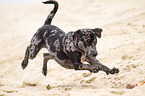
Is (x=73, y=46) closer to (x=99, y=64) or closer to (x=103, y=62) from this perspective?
(x=99, y=64)

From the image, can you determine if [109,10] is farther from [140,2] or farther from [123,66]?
[123,66]

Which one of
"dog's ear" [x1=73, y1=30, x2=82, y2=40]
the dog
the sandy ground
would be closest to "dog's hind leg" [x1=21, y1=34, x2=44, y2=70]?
the dog

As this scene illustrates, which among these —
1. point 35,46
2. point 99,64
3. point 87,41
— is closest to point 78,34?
point 87,41

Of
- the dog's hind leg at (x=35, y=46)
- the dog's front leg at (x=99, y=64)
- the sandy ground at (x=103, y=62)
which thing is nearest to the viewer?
the dog's front leg at (x=99, y=64)

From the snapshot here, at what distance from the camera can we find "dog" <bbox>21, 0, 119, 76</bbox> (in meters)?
3.31

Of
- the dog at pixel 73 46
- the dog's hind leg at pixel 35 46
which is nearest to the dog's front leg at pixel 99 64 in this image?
the dog at pixel 73 46

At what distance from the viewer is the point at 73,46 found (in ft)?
11.4

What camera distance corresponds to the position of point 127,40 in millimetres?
5520

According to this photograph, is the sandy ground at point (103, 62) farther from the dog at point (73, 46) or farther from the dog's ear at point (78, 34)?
the dog's ear at point (78, 34)

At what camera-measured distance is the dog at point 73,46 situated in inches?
130

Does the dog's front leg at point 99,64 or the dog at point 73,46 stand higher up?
the dog at point 73,46

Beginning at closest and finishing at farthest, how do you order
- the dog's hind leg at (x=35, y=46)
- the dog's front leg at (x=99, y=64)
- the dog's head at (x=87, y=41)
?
the dog's head at (x=87, y=41), the dog's front leg at (x=99, y=64), the dog's hind leg at (x=35, y=46)

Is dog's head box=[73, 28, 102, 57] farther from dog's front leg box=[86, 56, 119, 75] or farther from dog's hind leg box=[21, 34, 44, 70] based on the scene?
dog's hind leg box=[21, 34, 44, 70]

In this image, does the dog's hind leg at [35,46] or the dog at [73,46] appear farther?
the dog's hind leg at [35,46]
